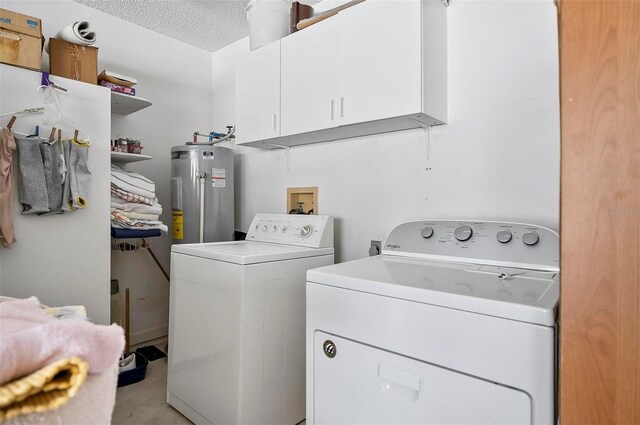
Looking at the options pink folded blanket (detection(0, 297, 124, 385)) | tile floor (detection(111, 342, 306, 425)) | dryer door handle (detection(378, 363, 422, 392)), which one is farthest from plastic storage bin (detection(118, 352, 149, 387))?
pink folded blanket (detection(0, 297, 124, 385))

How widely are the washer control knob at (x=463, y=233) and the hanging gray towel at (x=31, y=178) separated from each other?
2032 mm

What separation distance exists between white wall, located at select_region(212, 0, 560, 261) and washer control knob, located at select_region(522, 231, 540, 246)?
0.75ft

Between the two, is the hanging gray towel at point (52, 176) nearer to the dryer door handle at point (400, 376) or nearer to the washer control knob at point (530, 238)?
the dryer door handle at point (400, 376)

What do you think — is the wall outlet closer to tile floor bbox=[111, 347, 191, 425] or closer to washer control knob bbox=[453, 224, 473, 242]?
washer control knob bbox=[453, 224, 473, 242]

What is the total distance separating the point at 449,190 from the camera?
1800 mm

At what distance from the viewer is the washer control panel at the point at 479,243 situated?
1.33 meters

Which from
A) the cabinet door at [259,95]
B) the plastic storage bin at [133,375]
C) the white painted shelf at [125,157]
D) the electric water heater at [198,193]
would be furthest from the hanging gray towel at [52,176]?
the plastic storage bin at [133,375]

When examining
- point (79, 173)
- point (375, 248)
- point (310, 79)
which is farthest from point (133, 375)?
point (310, 79)

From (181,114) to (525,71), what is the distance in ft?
8.67

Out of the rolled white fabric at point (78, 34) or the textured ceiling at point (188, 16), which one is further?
the textured ceiling at point (188, 16)

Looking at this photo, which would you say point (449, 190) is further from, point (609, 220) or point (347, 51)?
point (609, 220)

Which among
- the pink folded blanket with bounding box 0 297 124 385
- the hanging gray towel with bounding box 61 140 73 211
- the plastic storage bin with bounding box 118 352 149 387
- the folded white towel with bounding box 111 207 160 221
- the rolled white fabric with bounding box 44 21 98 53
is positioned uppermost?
the rolled white fabric with bounding box 44 21 98 53

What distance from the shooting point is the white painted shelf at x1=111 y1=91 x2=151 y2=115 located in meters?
2.35

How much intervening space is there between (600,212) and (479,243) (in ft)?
2.85
